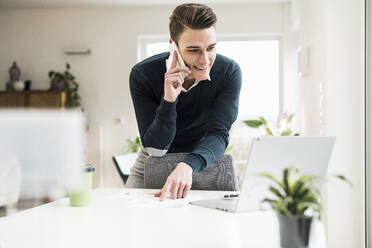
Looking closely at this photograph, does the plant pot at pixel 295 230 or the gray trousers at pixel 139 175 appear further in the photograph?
the gray trousers at pixel 139 175

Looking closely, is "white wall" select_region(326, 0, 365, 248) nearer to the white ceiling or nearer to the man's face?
the man's face

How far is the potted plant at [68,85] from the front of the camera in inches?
205

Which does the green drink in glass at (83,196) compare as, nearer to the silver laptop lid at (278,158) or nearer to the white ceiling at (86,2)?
the silver laptop lid at (278,158)

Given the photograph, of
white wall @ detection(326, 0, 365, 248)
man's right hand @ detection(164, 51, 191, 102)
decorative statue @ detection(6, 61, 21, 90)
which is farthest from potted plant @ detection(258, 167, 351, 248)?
decorative statue @ detection(6, 61, 21, 90)

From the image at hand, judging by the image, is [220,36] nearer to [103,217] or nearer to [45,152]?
[103,217]

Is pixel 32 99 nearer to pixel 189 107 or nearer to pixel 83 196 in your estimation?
pixel 189 107

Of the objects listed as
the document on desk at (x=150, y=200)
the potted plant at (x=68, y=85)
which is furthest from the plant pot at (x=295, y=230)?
the potted plant at (x=68, y=85)

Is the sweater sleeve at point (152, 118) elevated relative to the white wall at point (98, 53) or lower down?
lower down

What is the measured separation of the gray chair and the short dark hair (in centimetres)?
50

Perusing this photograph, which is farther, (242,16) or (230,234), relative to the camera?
(242,16)

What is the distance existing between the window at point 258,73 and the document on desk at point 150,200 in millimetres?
3913

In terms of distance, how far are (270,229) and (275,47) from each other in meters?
4.65

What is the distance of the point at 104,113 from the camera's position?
17.9 ft

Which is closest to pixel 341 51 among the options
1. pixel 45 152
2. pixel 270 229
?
pixel 270 229
